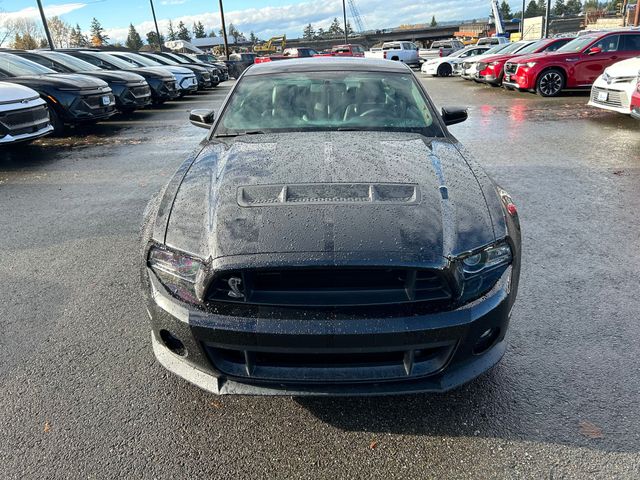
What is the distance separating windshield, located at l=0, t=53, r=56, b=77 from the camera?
9.69m

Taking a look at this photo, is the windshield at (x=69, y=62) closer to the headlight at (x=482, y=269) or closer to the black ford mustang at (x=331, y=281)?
the black ford mustang at (x=331, y=281)

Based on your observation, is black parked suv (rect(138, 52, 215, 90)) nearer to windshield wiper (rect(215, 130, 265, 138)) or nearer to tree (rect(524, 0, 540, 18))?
windshield wiper (rect(215, 130, 265, 138))

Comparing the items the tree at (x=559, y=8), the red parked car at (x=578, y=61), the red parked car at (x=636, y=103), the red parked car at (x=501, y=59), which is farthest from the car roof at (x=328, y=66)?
the tree at (x=559, y=8)

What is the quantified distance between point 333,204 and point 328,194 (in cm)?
11

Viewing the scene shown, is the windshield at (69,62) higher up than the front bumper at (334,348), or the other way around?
the windshield at (69,62)

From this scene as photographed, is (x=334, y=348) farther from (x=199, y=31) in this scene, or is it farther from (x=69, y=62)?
(x=199, y=31)

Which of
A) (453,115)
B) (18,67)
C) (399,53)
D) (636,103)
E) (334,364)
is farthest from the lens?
(399,53)

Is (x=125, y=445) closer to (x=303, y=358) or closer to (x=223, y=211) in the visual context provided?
(x=303, y=358)

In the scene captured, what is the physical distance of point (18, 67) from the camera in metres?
9.99

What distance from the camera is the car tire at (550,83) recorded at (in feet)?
44.2

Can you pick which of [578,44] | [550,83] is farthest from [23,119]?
[578,44]

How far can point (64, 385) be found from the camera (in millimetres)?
2525

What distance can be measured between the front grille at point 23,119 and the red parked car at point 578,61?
489 inches

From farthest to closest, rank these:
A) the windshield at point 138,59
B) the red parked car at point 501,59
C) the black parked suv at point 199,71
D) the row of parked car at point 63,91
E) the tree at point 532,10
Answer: the tree at point 532,10, the black parked suv at point 199,71, the windshield at point 138,59, the red parked car at point 501,59, the row of parked car at point 63,91
